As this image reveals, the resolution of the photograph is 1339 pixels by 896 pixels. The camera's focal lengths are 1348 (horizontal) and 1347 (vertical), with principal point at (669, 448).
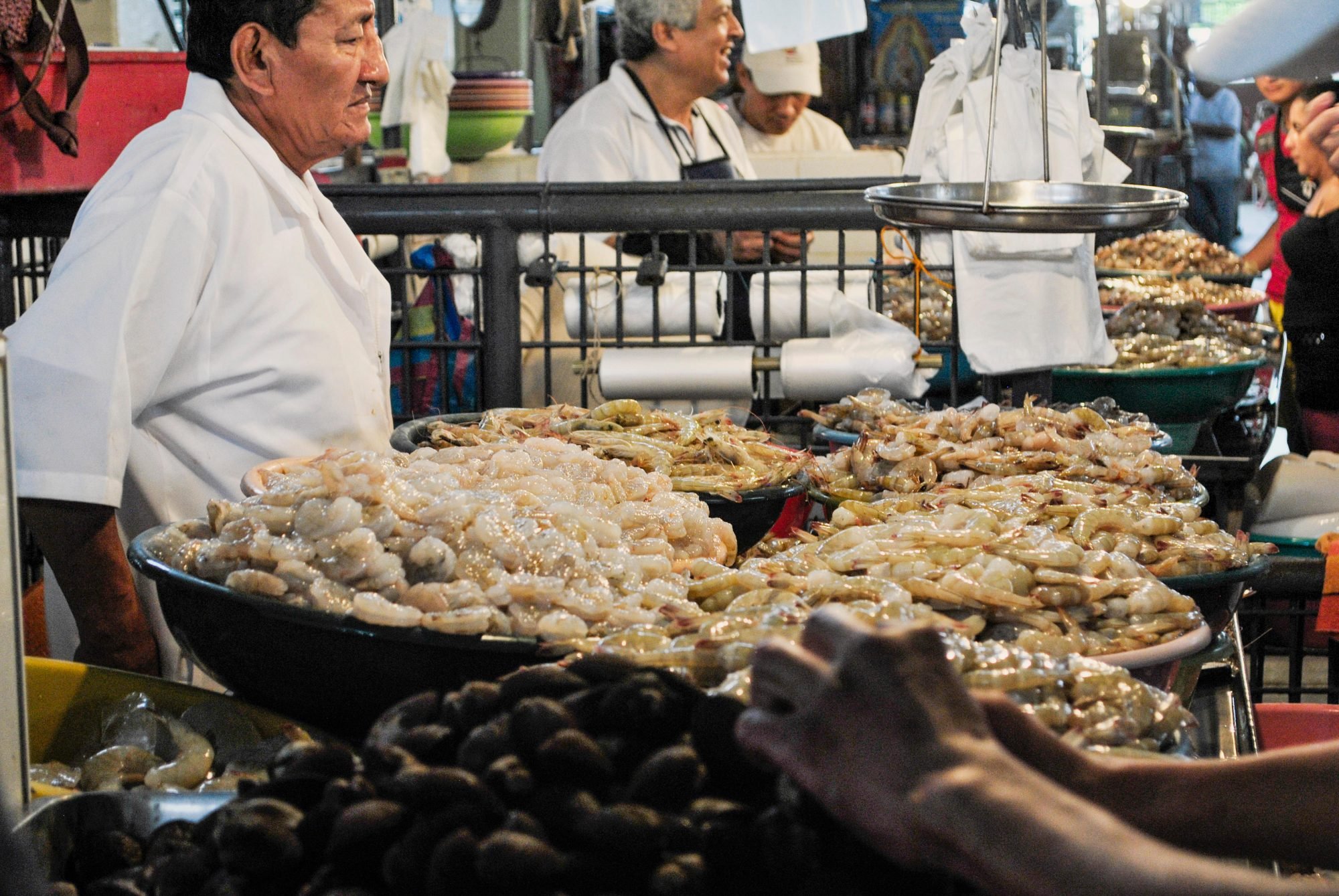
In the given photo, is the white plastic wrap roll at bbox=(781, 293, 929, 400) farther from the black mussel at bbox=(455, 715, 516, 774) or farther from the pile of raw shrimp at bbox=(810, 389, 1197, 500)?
the black mussel at bbox=(455, 715, 516, 774)

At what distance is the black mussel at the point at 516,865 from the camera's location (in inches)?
32.4

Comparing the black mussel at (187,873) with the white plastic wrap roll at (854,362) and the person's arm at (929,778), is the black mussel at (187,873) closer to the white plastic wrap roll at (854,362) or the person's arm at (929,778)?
the person's arm at (929,778)

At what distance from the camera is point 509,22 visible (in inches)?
352

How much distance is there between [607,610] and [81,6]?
3.88 meters

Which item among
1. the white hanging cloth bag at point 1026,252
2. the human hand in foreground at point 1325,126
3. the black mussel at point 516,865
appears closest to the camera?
the black mussel at point 516,865

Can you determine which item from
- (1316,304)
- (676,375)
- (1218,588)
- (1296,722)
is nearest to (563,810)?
(1218,588)

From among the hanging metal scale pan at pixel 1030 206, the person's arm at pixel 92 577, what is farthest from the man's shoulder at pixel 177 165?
the hanging metal scale pan at pixel 1030 206

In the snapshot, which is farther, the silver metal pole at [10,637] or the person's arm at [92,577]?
the person's arm at [92,577]

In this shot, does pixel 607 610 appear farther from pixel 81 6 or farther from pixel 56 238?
A: pixel 81 6

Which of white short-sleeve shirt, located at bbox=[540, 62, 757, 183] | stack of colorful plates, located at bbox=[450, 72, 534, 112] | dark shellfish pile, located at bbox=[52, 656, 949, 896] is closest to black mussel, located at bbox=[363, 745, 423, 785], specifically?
dark shellfish pile, located at bbox=[52, 656, 949, 896]

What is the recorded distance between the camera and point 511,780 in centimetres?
88

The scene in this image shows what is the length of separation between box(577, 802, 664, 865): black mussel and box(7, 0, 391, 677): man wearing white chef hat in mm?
1316

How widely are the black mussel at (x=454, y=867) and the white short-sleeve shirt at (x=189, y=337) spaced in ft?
4.24

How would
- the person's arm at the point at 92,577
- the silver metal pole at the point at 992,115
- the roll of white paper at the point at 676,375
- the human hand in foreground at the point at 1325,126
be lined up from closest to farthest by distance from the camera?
the silver metal pole at the point at 992,115
the person's arm at the point at 92,577
the roll of white paper at the point at 676,375
the human hand in foreground at the point at 1325,126
